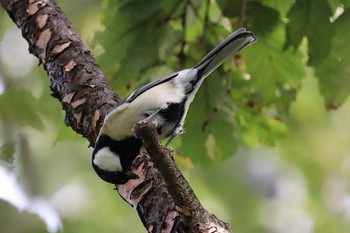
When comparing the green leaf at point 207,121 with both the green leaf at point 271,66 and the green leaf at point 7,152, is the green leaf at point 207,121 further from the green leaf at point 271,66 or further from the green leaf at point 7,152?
the green leaf at point 7,152

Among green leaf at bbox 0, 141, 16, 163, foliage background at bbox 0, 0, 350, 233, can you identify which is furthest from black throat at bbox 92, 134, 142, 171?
green leaf at bbox 0, 141, 16, 163

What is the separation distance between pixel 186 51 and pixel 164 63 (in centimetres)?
9

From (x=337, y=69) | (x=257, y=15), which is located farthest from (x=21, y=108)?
(x=337, y=69)

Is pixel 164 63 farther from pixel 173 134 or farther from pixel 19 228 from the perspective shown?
pixel 19 228

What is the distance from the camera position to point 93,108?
1559 millimetres

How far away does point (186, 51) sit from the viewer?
7.02 ft

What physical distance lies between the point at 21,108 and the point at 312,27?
2.73 ft

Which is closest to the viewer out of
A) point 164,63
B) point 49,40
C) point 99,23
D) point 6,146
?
point 49,40

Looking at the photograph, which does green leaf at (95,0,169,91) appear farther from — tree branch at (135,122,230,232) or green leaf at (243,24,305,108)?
tree branch at (135,122,230,232)

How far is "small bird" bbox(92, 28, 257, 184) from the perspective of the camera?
1.49 metres

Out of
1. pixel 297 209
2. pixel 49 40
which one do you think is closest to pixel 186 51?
pixel 49 40

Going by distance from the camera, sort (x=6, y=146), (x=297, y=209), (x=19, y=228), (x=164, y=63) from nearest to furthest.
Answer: (x=19, y=228) → (x=6, y=146) → (x=164, y=63) → (x=297, y=209)

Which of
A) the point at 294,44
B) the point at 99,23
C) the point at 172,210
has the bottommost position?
the point at 172,210

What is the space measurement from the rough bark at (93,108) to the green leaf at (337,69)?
0.65 meters
